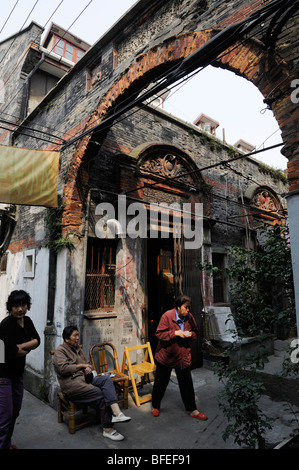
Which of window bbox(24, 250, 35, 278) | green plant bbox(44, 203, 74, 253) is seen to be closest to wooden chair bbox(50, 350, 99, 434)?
green plant bbox(44, 203, 74, 253)

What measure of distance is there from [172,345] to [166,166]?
5192mm

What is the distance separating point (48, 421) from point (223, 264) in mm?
6871

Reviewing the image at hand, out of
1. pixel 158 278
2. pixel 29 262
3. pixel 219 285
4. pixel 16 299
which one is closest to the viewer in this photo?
pixel 16 299

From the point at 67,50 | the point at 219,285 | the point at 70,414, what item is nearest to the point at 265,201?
the point at 219,285

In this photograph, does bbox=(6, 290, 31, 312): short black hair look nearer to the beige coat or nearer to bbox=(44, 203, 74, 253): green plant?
the beige coat

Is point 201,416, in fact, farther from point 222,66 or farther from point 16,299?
point 222,66

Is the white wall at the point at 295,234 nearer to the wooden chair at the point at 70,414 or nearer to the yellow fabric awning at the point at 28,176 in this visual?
the wooden chair at the point at 70,414

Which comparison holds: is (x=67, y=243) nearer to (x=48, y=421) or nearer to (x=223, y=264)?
(x=48, y=421)

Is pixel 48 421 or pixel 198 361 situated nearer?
pixel 48 421

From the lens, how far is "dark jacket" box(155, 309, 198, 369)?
4.58m

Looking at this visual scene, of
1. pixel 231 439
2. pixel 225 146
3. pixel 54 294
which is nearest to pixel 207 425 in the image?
pixel 231 439

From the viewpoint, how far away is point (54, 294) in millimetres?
5734

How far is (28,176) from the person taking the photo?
5.26 m

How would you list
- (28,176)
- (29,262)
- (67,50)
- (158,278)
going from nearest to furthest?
(28,176)
(29,262)
(158,278)
(67,50)
